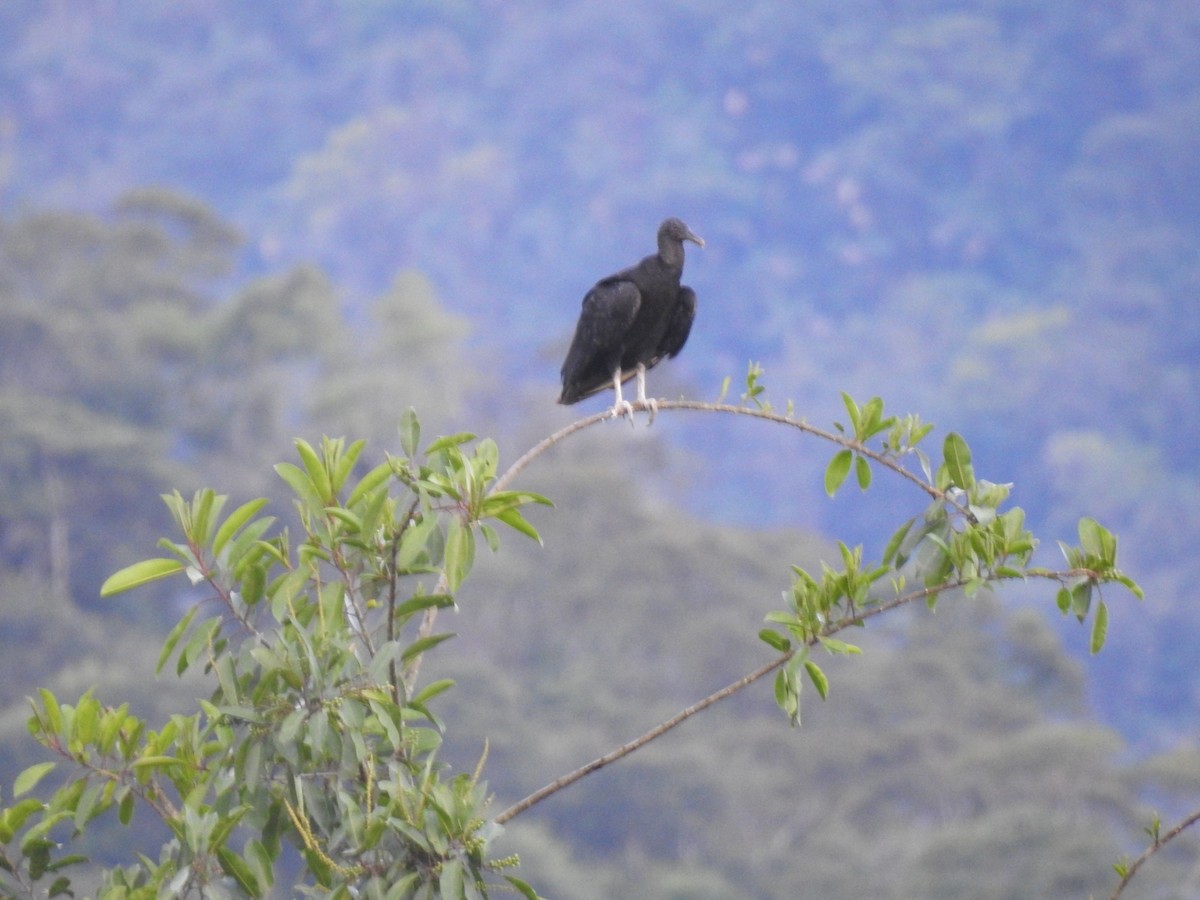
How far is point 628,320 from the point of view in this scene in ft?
19.8

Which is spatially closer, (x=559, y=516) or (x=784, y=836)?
(x=784, y=836)

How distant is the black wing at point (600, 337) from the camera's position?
6.02 meters

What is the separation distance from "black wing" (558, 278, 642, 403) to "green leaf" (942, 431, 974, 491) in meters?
2.62

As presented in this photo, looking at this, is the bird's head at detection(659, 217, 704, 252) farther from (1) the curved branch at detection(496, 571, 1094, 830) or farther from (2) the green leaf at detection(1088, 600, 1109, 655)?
(2) the green leaf at detection(1088, 600, 1109, 655)

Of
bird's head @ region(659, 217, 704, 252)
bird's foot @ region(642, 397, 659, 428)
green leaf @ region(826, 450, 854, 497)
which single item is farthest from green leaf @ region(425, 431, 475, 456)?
bird's head @ region(659, 217, 704, 252)

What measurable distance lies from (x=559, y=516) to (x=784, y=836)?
9058 millimetres

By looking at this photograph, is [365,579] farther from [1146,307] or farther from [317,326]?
[1146,307]

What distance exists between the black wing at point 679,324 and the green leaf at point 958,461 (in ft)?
9.73

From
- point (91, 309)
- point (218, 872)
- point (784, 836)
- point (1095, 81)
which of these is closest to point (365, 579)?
point (218, 872)

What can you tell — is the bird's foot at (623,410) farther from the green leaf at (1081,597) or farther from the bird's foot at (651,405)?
the green leaf at (1081,597)

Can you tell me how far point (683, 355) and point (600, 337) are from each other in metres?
43.5

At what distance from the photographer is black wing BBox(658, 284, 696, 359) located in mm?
6379

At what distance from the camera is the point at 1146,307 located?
49.4 meters

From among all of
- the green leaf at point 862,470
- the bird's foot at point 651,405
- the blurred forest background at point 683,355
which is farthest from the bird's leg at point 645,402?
the blurred forest background at point 683,355
